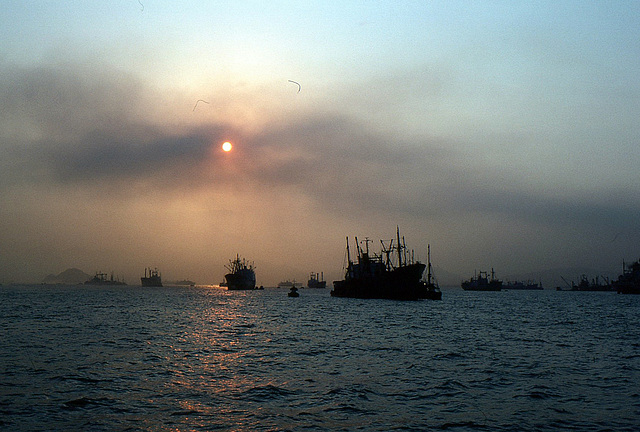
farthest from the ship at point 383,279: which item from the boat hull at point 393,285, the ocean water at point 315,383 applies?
the ocean water at point 315,383

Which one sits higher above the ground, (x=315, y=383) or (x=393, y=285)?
(x=393, y=285)

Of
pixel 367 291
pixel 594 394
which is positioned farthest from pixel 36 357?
pixel 367 291

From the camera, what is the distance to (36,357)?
1197 inches

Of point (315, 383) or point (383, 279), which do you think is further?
point (383, 279)

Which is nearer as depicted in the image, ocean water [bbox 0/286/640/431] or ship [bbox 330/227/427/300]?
ocean water [bbox 0/286/640/431]

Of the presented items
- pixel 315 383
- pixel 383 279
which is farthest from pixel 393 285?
pixel 315 383

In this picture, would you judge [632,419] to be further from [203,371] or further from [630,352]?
[630,352]

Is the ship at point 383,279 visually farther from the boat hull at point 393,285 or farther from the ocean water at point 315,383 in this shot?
the ocean water at point 315,383

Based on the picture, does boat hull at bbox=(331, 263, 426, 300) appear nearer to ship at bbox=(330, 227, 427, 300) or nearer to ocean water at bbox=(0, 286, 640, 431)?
ship at bbox=(330, 227, 427, 300)

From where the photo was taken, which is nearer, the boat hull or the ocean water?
the ocean water

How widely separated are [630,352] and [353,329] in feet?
82.9

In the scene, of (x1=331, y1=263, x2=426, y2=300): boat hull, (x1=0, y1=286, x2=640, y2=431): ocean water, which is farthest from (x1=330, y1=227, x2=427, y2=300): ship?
(x1=0, y1=286, x2=640, y2=431): ocean water

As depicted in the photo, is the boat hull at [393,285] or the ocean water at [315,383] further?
the boat hull at [393,285]

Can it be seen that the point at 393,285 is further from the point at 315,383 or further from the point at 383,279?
the point at 315,383
